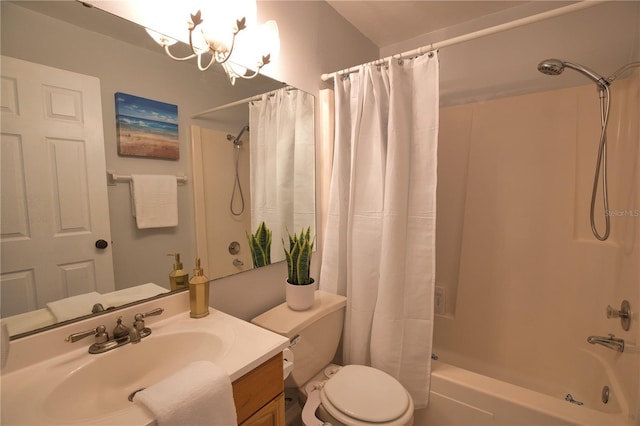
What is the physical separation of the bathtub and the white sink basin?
3.17 ft

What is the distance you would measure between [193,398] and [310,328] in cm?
76

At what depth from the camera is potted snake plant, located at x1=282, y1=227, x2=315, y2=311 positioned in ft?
4.36

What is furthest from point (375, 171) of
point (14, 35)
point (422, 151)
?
point (14, 35)

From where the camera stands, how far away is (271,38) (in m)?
1.20

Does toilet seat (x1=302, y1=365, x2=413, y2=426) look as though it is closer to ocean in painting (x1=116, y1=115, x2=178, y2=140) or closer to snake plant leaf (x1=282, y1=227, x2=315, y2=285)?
snake plant leaf (x1=282, y1=227, x2=315, y2=285)

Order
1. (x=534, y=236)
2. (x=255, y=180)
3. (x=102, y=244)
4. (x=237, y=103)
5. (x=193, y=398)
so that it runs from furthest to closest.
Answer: (x=534, y=236), (x=255, y=180), (x=237, y=103), (x=102, y=244), (x=193, y=398)

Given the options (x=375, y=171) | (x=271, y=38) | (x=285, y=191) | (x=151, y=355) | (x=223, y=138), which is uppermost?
(x=271, y=38)

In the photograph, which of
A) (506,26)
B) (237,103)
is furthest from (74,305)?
(506,26)

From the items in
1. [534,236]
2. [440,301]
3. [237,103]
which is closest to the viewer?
[237,103]

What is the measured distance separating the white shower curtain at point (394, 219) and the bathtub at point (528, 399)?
0.10 m

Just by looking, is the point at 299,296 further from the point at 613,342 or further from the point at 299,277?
the point at 613,342

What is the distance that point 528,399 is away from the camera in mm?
1186

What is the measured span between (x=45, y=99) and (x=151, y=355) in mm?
754

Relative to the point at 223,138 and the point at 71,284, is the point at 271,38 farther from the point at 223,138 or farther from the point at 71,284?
the point at 71,284
